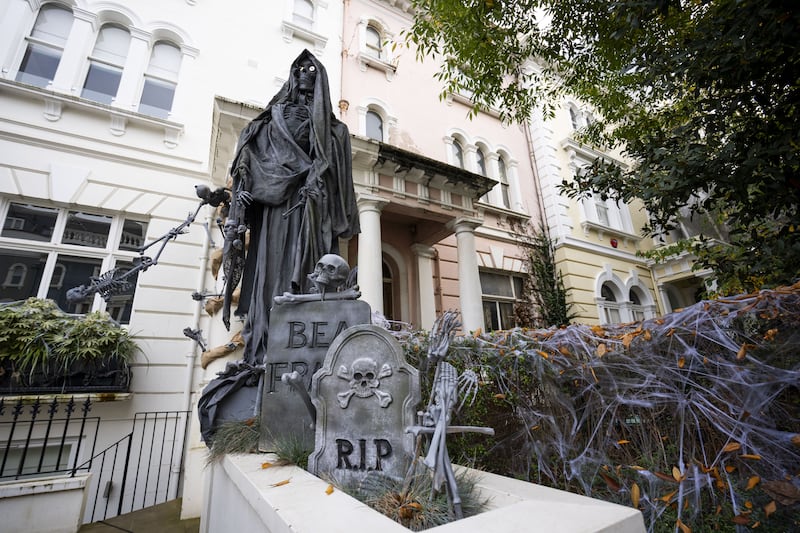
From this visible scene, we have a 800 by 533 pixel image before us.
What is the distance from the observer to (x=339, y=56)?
10.0 meters

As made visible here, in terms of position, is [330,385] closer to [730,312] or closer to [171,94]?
[730,312]

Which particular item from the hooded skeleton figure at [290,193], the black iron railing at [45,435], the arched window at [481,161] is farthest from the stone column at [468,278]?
the black iron railing at [45,435]

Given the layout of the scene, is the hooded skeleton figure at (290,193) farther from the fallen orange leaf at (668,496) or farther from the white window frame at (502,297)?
the white window frame at (502,297)

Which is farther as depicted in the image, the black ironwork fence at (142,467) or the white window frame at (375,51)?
the white window frame at (375,51)

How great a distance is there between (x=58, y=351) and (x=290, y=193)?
412 centimetres

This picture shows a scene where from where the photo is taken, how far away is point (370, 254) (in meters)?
6.62

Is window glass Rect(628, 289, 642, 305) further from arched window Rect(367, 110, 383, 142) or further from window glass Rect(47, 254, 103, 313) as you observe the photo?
window glass Rect(47, 254, 103, 313)

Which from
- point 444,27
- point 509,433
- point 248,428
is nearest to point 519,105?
point 444,27

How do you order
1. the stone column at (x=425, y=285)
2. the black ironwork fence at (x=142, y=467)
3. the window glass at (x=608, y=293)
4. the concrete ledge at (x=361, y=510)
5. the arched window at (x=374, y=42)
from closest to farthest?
the concrete ledge at (x=361, y=510) < the black ironwork fence at (x=142, y=467) < the stone column at (x=425, y=285) < the arched window at (x=374, y=42) < the window glass at (x=608, y=293)

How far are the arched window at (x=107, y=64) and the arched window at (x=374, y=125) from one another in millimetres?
5608

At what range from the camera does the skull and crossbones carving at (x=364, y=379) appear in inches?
78.8

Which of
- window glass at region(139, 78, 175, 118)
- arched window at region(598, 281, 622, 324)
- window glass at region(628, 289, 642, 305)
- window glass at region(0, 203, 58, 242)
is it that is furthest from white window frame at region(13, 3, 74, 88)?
window glass at region(628, 289, 642, 305)

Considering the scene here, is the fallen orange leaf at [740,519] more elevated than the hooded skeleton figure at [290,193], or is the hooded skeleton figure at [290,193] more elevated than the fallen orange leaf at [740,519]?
the hooded skeleton figure at [290,193]

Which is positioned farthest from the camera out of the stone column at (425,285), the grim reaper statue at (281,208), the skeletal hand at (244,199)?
the stone column at (425,285)
